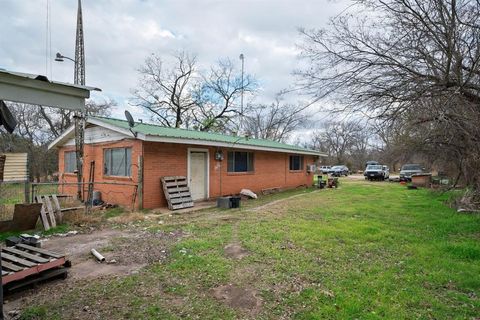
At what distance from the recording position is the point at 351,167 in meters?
50.0

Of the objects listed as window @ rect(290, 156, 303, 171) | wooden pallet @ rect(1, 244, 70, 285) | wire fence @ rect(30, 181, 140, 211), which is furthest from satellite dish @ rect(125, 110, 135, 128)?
window @ rect(290, 156, 303, 171)

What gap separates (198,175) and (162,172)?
1.90 meters

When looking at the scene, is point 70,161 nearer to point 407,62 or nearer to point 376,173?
point 407,62

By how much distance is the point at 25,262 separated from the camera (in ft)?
12.9

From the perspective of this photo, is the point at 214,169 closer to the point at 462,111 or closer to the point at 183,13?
the point at 183,13

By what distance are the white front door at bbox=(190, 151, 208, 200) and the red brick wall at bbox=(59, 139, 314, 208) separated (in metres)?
0.27

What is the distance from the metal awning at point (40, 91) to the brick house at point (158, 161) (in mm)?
6627

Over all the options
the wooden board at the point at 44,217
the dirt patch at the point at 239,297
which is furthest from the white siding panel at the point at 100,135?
the dirt patch at the point at 239,297

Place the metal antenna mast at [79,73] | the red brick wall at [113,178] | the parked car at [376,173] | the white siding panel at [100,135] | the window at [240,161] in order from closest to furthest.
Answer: the red brick wall at [113,178] < the white siding panel at [100,135] < the metal antenna mast at [79,73] < the window at [240,161] < the parked car at [376,173]

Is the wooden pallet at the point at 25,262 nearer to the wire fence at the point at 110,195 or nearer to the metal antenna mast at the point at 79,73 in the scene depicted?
the wire fence at the point at 110,195

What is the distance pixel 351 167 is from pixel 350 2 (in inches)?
1881

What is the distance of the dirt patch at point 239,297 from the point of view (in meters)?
3.42

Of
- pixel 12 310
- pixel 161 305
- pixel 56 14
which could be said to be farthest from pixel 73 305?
pixel 56 14

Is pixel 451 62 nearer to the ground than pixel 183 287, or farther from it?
farther from it
